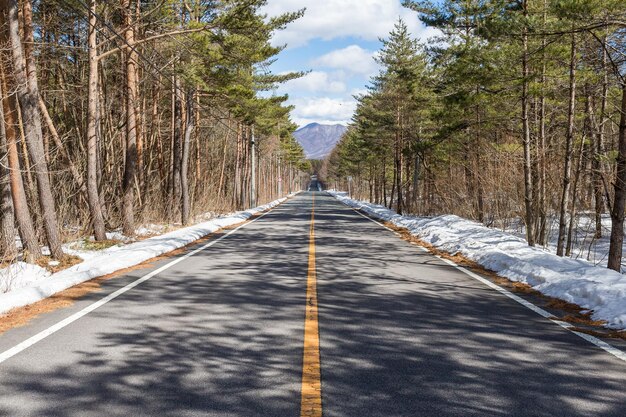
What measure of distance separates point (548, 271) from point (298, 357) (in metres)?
5.42

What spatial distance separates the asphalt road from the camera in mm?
3395

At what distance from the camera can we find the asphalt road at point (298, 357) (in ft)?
11.1

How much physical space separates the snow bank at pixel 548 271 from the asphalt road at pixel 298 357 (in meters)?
0.83

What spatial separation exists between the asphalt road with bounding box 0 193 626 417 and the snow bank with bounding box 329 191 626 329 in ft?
2.73

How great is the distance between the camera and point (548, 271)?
26.4ft

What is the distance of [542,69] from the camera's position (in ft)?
48.2

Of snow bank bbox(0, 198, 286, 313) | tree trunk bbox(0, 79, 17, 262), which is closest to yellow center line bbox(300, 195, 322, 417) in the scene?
snow bank bbox(0, 198, 286, 313)

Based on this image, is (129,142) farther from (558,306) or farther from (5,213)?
(558,306)

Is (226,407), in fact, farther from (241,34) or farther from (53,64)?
(53,64)

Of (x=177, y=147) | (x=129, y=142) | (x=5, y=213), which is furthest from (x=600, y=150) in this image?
(x=177, y=147)

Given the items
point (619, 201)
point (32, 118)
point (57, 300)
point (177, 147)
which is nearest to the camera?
point (57, 300)

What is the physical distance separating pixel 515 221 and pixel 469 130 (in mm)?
5946

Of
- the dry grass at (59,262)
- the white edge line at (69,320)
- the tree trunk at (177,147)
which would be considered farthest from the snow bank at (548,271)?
the tree trunk at (177,147)

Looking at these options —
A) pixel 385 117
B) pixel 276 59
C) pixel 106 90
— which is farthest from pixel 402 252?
pixel 276 59
